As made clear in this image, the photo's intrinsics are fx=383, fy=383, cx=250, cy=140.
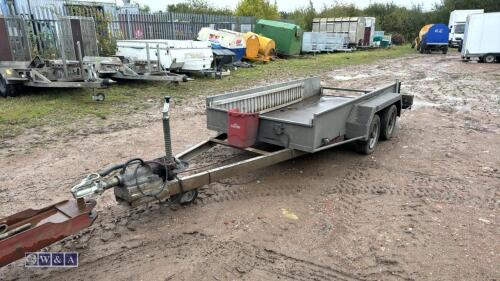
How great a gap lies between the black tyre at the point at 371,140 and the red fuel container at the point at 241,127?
6.13ft

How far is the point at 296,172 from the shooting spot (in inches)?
202

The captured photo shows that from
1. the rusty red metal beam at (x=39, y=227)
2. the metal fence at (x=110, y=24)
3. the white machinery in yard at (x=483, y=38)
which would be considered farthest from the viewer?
the white machinery in yard at (x=483, y=38)

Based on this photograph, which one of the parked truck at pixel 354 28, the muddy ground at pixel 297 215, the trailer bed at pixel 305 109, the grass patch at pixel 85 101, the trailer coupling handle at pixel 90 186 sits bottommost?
the muddy ground at pixel 297 215

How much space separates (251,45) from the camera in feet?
62.9

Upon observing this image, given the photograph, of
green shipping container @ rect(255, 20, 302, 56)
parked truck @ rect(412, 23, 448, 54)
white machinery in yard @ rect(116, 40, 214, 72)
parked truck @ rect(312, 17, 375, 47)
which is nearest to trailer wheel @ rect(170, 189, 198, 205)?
white machinery in yard @ rect(116, 40, 214, 72)

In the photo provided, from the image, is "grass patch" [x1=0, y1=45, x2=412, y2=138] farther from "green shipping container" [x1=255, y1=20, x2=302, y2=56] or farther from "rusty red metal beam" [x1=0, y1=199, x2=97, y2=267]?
"green shipping container" [x1=255, y1=20, x2=302, y2=56]

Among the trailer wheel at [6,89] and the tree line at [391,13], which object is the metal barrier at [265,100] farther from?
the tree line at [391,13]

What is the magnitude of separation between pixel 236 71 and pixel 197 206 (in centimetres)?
1266

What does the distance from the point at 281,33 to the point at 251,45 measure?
→ 4.42 meters

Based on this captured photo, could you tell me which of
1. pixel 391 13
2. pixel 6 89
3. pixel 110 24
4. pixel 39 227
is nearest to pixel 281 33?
pixel 110 24

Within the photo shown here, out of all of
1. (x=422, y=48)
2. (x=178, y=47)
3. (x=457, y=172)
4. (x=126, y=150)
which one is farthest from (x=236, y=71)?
(x=422, y=48)

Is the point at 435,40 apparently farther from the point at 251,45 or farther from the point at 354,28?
the point at 251,45

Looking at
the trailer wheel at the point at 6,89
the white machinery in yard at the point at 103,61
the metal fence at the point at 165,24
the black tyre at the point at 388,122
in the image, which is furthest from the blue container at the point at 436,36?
the trailer wheel at the point at 6,89

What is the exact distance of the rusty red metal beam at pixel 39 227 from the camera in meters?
2.56
